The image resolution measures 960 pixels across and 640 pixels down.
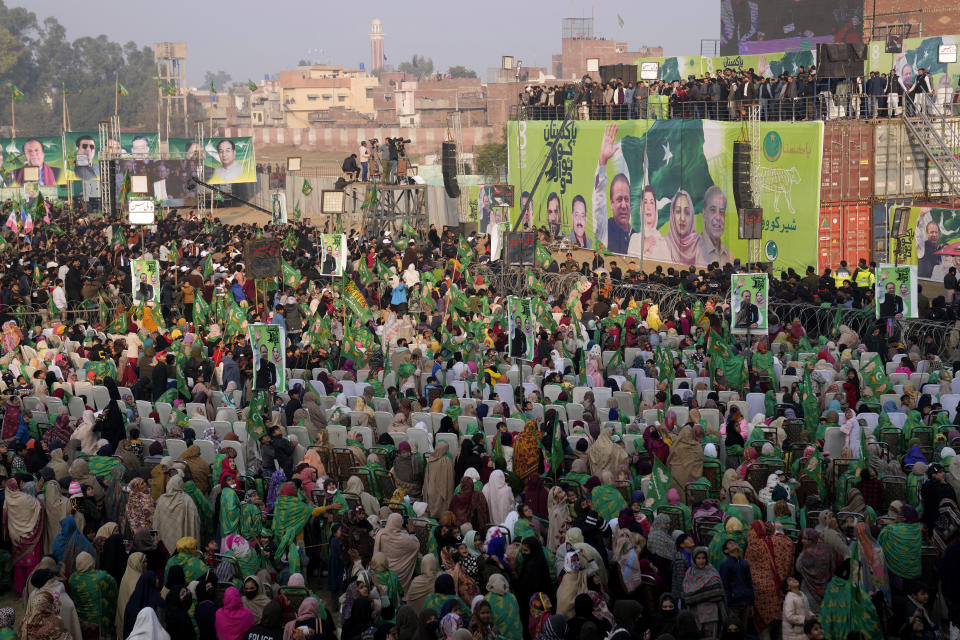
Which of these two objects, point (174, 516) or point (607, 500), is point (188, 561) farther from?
point (607, 500)

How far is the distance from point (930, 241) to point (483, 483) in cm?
1839

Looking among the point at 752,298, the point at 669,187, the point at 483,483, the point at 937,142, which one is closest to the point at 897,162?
the point at 937,142

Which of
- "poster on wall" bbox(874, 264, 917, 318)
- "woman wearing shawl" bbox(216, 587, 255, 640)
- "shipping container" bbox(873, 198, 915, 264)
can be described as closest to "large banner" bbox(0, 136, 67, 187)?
"shipping container" bbox(873, 198, 915, 264)

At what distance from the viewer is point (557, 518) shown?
33.1 feet

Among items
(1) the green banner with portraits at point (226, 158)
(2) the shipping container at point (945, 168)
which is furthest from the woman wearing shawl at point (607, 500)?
(1) the green banner with portraits at point (226, 158)

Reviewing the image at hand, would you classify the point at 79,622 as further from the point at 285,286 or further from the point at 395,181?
the point at 395,181

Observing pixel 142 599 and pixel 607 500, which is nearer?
pixel 142 599

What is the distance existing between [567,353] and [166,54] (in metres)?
88.2

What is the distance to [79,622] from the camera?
9.45 meters

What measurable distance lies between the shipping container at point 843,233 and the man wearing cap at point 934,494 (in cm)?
1737

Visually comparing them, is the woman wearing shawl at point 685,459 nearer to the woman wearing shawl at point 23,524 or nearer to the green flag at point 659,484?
the green flag at point 659,484

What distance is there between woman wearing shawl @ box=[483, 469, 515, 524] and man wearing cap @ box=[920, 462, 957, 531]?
3.29 metres

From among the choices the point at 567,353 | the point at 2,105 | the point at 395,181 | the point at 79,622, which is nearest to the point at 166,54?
the point at 2,105

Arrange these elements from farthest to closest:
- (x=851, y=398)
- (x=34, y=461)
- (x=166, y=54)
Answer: (x=166, y=54)
(x=851, y=398)
(x=34, y=461)
